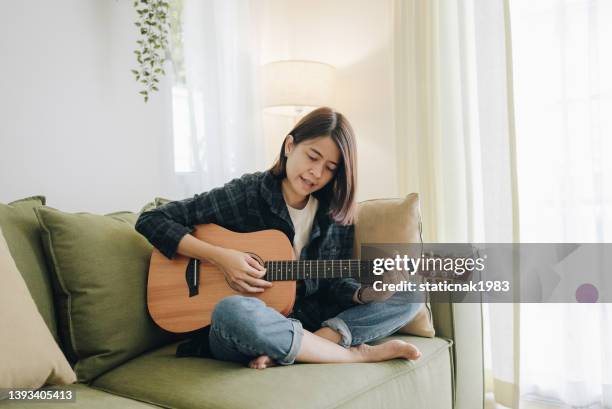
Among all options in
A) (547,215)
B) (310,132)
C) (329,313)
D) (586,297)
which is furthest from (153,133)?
(586,297)

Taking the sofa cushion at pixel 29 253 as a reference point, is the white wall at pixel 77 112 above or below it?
above

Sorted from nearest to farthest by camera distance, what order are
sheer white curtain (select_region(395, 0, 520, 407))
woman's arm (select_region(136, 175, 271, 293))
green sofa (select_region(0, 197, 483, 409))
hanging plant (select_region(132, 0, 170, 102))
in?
1. green sofa (select_region(0, 197, 483, 409))
2. woman's arm (select_region(136, 175, 271, 293))
3. sheer white curtain (select_region(395, 0, 520, 407))
4. hanging plant (select_region(132, 0, 170, 102))

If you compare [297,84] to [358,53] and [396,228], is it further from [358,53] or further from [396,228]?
[396,228]

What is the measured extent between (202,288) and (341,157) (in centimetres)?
51

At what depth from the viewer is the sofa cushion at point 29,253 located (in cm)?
120

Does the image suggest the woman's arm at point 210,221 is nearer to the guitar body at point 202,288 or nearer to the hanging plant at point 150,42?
the guitar body at point 202,288

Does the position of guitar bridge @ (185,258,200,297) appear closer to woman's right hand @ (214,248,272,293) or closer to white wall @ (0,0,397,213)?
woman's right hand @ (214,248,272,293)

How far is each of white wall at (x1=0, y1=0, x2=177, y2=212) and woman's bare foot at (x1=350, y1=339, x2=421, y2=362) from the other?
3.82 ft

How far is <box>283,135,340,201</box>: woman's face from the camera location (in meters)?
1.41

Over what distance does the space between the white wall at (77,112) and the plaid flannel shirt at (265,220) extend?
588mm

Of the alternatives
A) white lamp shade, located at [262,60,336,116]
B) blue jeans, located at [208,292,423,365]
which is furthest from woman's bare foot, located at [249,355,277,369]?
white lamp shade, located at [262,60,336,116]

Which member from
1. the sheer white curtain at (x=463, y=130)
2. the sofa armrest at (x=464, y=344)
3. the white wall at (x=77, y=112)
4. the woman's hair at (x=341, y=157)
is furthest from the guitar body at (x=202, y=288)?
the sheer white curtain at (x=463, y=130)

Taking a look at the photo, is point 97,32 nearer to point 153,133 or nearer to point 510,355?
point 153,133

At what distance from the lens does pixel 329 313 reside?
143 centimetres
